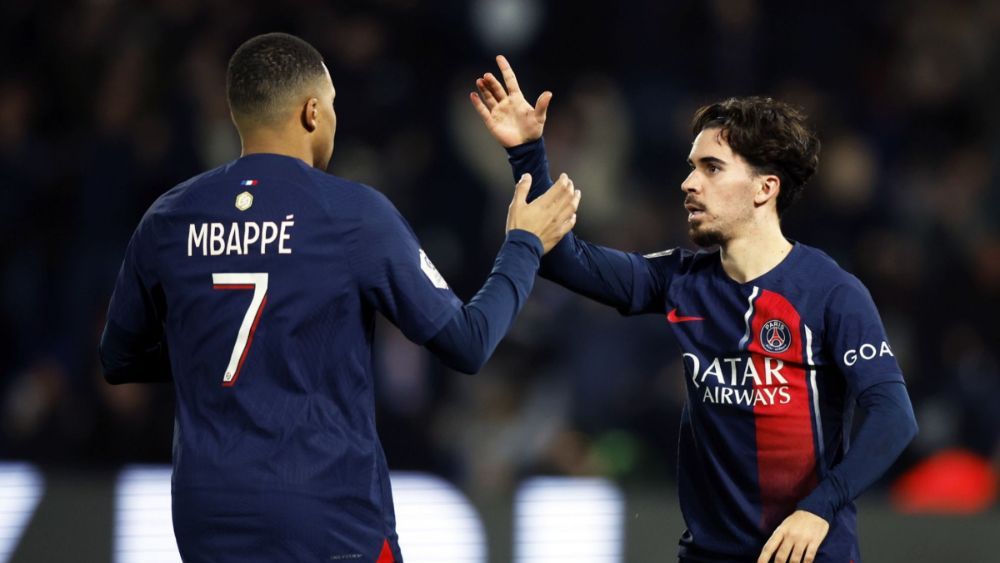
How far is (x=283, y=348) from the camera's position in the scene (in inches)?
131

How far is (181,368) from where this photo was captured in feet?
11.3

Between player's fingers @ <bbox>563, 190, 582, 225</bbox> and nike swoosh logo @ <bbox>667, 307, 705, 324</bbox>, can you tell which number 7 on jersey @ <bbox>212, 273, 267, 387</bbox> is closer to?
player's fingers @ <bbox>563, 190, 582, 225</bbox>

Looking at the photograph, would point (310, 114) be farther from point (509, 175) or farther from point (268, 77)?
point (509, 175)

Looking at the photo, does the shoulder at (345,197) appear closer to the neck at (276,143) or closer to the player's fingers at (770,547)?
the neck at (276,143)

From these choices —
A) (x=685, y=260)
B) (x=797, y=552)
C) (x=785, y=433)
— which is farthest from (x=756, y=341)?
(x=797, y=552)

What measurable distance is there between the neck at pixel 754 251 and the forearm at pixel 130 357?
5.46ft

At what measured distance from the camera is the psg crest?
410 centimetres

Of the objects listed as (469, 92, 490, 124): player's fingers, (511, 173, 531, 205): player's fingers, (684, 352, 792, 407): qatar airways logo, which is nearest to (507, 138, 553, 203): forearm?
(469, 92, 490, 124): player's fingers

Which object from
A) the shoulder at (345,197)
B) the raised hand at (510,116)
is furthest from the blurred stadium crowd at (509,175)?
the shoulder at (345,197)

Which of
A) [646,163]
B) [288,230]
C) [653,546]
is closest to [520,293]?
[288,230]

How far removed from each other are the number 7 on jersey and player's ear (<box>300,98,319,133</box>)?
0.42 m

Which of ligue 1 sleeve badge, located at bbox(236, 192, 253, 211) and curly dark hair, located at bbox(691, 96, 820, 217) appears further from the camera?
curly dark hair, located at bbox(691, 96, 820, 217)

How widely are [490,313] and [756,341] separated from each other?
1.00 m

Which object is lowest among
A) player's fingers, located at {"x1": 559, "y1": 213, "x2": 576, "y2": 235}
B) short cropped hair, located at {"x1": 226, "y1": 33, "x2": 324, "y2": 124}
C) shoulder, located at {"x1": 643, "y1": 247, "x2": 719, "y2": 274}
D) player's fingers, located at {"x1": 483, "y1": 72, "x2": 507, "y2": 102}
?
shoulder, located at {"x1": 643, "y1": 247, "x2": 719, "y2": 274}
